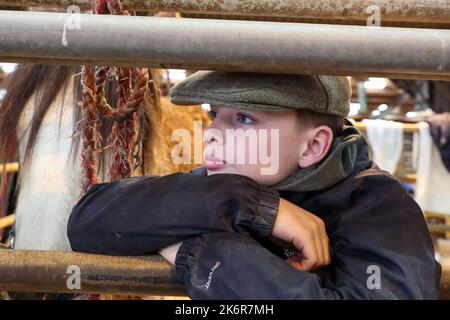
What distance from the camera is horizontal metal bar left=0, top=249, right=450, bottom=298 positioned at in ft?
1.79

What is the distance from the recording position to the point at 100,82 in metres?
0.66

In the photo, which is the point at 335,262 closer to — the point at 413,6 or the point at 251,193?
the point at 251,193

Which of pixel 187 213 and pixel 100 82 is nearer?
pixel 187 213

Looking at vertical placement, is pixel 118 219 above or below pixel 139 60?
below

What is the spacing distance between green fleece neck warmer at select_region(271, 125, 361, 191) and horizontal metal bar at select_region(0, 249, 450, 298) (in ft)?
0.56

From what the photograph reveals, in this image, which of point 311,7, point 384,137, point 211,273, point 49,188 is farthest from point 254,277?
point 384,137

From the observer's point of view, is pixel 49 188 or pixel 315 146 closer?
pixel 315 146

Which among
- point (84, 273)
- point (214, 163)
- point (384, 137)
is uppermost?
point (214, 163)

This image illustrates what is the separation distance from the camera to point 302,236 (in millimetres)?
556

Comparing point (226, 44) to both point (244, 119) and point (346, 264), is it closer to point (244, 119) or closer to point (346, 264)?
point (244, 119)

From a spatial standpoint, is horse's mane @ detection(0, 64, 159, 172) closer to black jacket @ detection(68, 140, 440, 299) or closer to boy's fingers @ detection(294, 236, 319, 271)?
black jacket @ detection(68, 140, 440, 299)

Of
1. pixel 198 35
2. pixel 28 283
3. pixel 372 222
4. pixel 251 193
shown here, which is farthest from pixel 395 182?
pixel 28 283

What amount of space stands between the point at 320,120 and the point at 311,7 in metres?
0.14

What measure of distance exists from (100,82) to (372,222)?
363 mm
